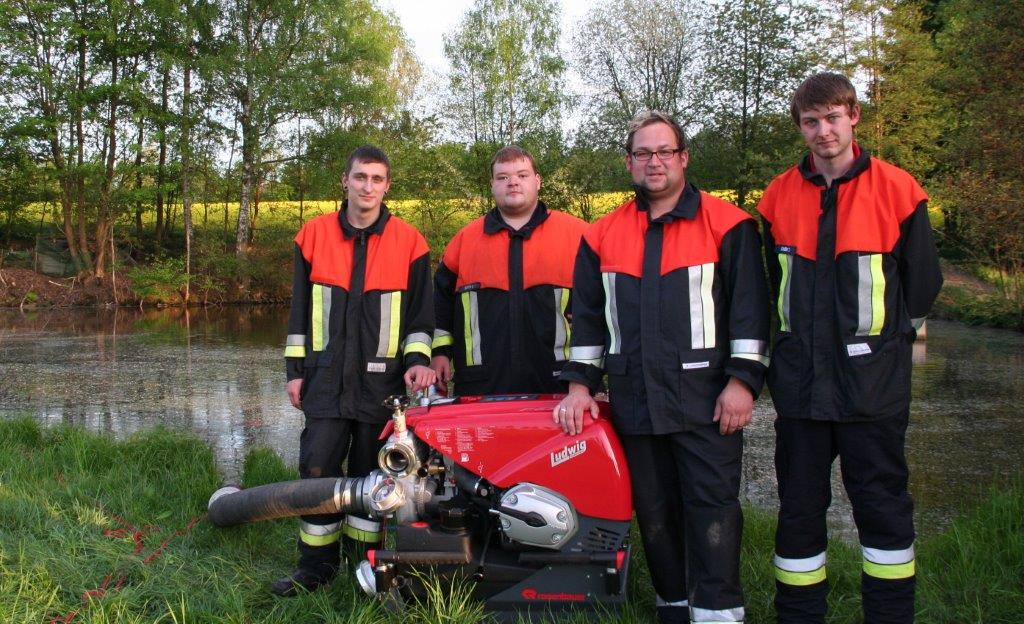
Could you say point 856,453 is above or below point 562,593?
above

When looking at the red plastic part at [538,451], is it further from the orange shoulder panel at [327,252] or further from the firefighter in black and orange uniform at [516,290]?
the orange shoulder panel at [327,252]

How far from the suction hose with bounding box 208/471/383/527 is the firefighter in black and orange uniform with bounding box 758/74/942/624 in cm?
160

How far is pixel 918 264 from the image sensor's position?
290 cm

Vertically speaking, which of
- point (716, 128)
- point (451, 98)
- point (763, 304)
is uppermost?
point (451, 98)

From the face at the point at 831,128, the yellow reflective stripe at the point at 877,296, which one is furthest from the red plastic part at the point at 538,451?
the face at the point at 831,128

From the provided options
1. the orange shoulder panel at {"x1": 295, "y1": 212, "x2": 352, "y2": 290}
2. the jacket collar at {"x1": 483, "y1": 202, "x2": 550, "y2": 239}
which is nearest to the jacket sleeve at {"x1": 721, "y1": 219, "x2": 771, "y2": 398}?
the jacket collar at {"x1": 483, "y1": 202, "x2": 550, "y2": 239}

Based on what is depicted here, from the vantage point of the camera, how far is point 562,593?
3.15 metres

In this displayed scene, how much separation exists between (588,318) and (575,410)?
37cm

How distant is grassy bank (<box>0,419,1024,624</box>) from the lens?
3.15m

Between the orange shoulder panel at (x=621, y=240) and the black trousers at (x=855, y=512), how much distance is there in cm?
80

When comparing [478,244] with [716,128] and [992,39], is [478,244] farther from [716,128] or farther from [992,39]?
[716,128]

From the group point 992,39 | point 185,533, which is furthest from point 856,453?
point 992,39

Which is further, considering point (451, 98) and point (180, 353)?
point (451, 98)

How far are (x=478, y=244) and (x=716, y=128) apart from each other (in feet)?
67.7
